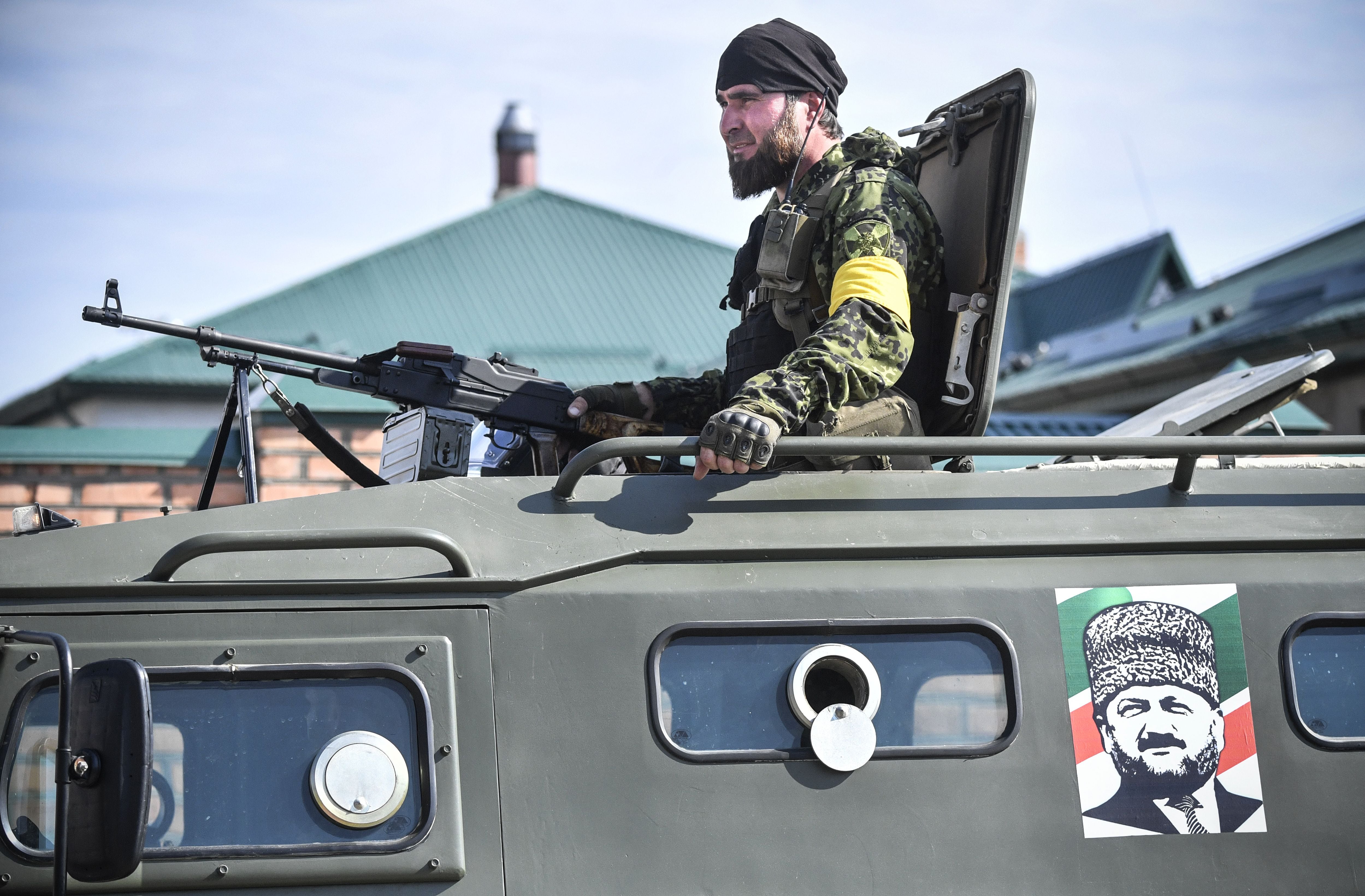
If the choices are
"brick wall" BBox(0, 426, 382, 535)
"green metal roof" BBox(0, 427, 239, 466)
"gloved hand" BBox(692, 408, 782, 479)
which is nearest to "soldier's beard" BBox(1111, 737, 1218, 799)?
"gloved hand" BBox(692, 408, 782, 479)

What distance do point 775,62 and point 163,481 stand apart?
460cm

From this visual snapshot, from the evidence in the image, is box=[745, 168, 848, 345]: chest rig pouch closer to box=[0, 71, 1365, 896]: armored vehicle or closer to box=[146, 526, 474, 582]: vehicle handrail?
box=[0, 71, 1365, 896]: armored vehicle

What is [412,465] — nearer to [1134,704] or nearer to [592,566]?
[592,566]

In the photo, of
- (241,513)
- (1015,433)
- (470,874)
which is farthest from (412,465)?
(1015,433)

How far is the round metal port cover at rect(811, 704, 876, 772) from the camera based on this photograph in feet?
7.73

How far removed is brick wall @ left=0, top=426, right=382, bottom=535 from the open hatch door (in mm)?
3642

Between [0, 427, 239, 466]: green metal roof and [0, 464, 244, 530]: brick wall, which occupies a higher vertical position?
[0, 427, 239, 466]: green metal roof

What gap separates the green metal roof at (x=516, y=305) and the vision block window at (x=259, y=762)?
10096mm

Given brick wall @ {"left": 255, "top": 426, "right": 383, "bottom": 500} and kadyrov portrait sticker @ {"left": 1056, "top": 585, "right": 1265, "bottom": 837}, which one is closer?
kadyrov portrait sticker @ {"left": 1056, "top": 585, "right": 1265, "bottom": 837}

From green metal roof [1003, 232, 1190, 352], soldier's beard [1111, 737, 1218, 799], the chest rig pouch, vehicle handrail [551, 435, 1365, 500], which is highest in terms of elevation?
green metal roof [1003, 232, 1190, 352]

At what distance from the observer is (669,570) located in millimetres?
2490

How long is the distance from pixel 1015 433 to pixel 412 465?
5075mm

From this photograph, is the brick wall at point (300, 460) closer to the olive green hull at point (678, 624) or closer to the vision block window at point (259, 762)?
the olive green hull at point (678, 624)

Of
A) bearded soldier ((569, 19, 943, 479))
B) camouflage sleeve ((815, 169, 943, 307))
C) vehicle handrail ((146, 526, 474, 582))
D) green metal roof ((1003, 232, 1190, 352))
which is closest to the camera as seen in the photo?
vehicle handrail ((146, 526, 474, 582))
